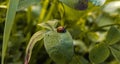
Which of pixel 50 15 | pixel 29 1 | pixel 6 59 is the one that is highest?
pixel 29 1

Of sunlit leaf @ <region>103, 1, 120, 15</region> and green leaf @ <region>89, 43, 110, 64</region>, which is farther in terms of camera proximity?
sunlit leaf @ <region>103, 1, 120, 15</region>

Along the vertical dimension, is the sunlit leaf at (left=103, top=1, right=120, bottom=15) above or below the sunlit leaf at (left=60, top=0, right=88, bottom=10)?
below

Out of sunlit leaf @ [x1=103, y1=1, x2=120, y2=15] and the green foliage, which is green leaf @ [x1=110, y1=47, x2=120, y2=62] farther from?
sunlit leaf @ [x1=103, y1=1, x2=120, y2=15]

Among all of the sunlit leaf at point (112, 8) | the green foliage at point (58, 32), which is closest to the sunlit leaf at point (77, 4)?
the green foliage at point (58, 32)

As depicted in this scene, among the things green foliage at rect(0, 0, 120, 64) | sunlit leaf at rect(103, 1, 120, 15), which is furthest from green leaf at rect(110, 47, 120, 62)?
sunlit leaf at rect(103, 1, 120, 15)


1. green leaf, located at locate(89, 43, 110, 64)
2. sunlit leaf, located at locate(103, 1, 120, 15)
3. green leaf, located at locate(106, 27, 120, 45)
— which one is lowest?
sunlit leaf, located at locate(103, 1, 120, 15)

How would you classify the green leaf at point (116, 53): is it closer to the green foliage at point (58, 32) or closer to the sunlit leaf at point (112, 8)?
Answer: the green foliage at point (58, 32)

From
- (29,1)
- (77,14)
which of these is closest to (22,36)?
(77,14)

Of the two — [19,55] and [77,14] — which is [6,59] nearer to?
[19,55]
